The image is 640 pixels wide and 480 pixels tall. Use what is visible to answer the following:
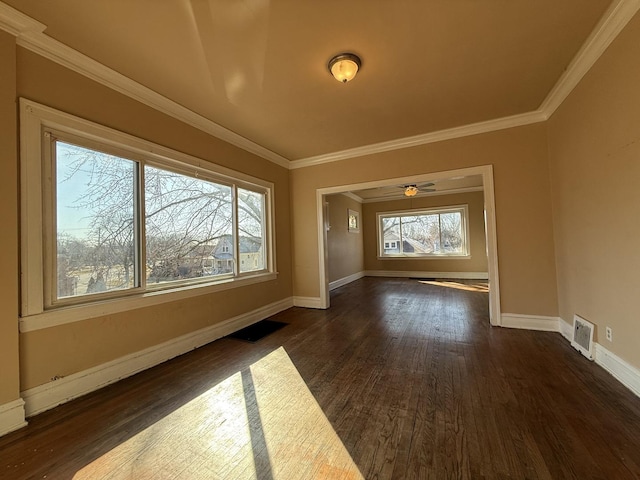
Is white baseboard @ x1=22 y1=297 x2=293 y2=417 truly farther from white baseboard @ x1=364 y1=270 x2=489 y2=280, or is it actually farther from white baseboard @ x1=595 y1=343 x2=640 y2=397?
white baseboard @ x1=364 y1=270 x2=489 y2=280

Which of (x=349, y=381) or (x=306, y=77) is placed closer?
(x=349, y=381)

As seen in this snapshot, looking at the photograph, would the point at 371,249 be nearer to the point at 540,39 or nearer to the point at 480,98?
the point at 480,98

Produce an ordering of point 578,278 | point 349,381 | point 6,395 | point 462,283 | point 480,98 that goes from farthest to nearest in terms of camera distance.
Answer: point 462,283, point 480,98, point 578,278, point 349,381, point 6,395

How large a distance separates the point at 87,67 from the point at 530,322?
5253 millimetres

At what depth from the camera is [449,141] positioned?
3633 millimetres

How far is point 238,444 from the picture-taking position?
1491mm

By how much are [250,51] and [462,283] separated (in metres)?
6.80

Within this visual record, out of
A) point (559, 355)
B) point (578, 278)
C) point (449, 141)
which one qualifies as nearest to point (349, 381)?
point (559, 355)

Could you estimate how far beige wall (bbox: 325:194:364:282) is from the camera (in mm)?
6531

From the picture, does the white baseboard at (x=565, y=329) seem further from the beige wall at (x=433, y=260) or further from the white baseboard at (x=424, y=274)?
the beige wall at (x=433, y=260)

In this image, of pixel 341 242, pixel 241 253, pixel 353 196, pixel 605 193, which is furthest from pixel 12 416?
pixel 353 196

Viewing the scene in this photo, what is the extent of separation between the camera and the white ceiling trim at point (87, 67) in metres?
1.70

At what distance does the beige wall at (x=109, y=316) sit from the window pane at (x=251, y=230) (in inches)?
19.0

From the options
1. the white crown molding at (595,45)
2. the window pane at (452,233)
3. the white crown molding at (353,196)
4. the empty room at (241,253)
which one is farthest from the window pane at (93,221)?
the window pane at (452,233)
